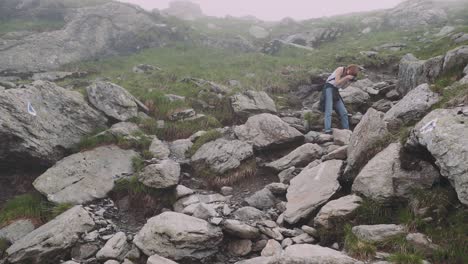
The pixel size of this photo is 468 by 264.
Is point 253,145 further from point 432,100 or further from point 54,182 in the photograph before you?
point 54,182

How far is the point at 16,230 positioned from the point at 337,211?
809 centimetres

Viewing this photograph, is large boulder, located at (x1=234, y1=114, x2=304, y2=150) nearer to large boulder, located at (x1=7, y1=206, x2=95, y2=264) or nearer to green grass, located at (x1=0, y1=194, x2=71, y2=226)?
large boulder, located at (x1=7, y1=206, x2=95, y2=264)

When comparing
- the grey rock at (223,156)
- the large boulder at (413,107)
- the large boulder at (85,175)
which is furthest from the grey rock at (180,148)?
the large boulder at (413,107)

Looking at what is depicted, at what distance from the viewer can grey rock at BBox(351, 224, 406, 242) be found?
6.08 metres

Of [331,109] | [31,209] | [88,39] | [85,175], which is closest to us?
[31,209]

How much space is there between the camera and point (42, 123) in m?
11.4

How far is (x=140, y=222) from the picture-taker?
9.26 meters

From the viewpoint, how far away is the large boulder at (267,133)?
1189 cm

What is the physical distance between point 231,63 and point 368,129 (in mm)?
18705

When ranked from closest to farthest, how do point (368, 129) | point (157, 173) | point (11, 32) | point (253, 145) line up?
point (368, 129) < point (157, 173) < point (253, 145) < point (11, 32)

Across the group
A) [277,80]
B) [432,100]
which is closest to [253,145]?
[432,100]

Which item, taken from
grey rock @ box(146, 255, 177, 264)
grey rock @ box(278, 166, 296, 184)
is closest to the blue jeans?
grey rock @ box(278, 166, 296, 184)

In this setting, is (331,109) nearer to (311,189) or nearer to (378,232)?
(311,189)

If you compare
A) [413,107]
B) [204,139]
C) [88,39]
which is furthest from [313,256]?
[88,39]
